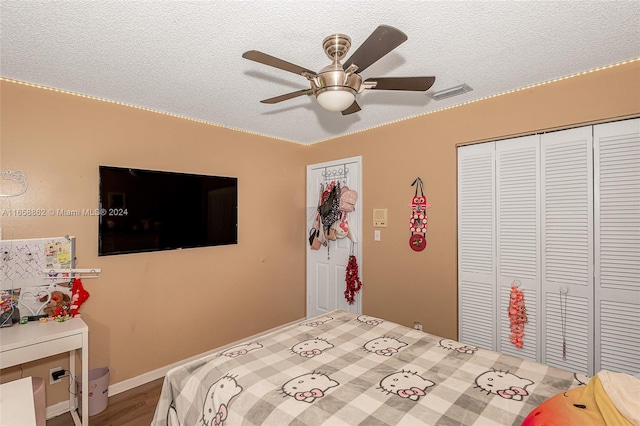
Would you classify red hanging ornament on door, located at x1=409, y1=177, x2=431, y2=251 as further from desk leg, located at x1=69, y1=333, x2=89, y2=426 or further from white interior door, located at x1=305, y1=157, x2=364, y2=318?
desk leg, located at x1=69, y1=333, x2=89, y2=426

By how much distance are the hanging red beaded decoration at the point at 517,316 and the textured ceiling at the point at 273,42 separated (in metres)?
1.72

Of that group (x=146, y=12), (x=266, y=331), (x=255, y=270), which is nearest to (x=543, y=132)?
(x=146, y=12)

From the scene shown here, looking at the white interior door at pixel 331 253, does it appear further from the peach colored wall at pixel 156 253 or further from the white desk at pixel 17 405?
the white desk at pixel 17 405

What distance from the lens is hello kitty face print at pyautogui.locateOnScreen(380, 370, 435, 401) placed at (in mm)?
1404

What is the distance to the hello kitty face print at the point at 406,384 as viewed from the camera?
4.61 feet

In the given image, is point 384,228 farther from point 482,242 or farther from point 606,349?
point 606,349

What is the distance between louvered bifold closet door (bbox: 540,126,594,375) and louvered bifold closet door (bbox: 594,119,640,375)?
0.05 meters

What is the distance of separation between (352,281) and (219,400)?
2270 mm

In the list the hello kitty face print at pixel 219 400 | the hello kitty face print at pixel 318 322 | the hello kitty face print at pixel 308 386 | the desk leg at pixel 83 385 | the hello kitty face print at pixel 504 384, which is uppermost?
the hello kitty face print at pixel 504 384

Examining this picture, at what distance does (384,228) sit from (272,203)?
4.83 feet

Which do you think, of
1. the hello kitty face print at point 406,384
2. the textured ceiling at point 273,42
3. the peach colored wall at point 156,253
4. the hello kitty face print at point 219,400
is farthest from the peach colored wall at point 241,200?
the hello kitty face print at point 219,400

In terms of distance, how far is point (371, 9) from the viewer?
58.0 inches

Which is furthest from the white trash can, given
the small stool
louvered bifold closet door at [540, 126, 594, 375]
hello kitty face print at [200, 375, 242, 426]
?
louvered bifold closet door at [540, 126, 594, 375]

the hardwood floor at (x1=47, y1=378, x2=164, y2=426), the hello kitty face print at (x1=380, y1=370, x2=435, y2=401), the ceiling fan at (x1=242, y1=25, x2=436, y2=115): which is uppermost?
the ceiling fan at (x1=242, y1=25, x2=436, y2=115)
